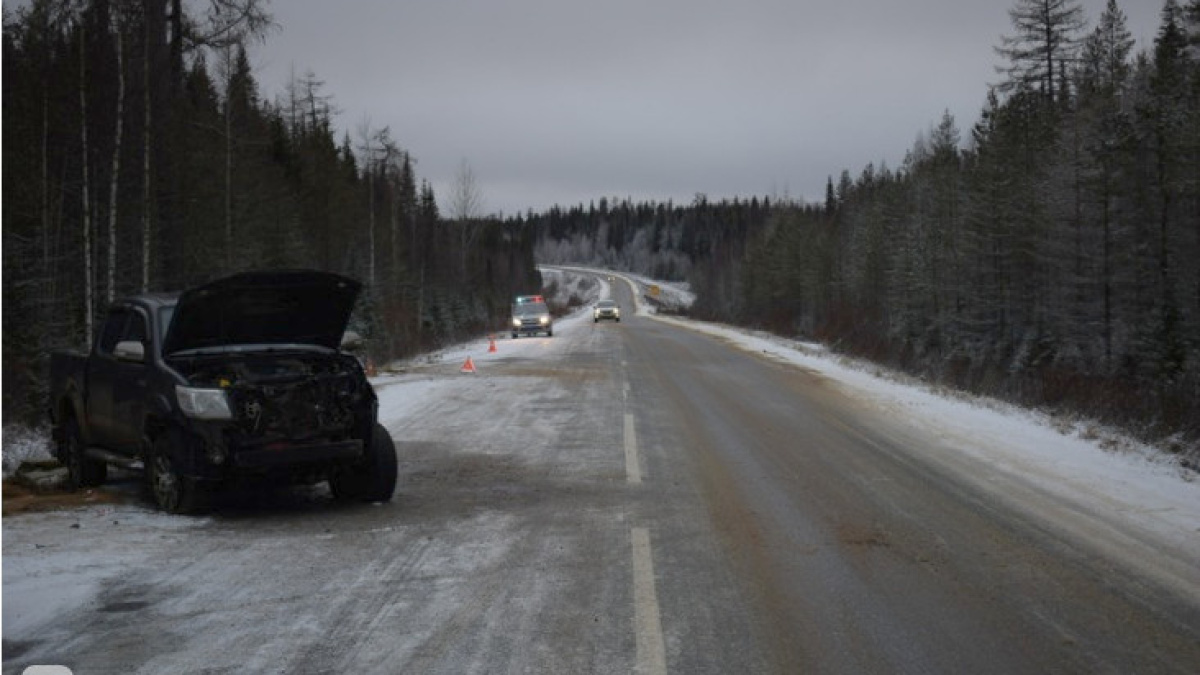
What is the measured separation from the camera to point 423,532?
6742 mm

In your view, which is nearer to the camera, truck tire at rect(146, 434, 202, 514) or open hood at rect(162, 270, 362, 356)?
truck tire at rect(146, 434, 202, 514)

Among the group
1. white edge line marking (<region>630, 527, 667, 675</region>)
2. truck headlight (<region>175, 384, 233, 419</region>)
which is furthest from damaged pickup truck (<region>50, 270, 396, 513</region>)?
white edge line marking (<region>630, 527, 667, 675</region>)

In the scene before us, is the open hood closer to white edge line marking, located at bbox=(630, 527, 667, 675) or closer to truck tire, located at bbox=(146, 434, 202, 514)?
truck tire, located at bbox=(146, 434, 202, 514)

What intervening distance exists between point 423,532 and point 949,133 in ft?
197

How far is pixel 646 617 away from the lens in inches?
189

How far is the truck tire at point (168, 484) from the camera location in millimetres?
7066

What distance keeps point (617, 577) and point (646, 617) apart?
0.78 metres

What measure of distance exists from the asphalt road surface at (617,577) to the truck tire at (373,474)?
0.57 feet

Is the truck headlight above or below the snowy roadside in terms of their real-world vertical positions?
above

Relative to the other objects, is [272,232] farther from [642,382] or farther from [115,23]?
[642,382]

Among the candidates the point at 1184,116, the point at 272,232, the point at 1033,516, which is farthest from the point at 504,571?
the point at 272,232

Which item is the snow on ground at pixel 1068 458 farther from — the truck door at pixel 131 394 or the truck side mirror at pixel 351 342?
the truck door at pixel 131 394

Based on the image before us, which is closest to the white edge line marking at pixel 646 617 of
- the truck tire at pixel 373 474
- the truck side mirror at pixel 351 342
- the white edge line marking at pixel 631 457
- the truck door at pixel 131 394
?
the white edge line marking at pixel 631 457

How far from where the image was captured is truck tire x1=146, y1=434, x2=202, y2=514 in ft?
23.2
